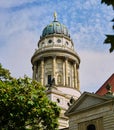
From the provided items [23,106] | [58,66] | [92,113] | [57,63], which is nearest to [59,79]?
[58,66]

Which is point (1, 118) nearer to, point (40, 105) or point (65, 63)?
point (40, 105)

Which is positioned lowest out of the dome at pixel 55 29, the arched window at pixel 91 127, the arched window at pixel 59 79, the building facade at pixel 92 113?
the arched window at pixel 91 127

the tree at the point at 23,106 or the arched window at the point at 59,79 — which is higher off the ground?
the arched window at the point at 59,79

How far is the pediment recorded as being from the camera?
28445mm

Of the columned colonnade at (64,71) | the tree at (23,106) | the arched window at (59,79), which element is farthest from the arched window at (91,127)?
the arched window at (59,79)

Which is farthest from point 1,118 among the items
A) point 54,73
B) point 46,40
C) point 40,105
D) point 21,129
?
point 46,40

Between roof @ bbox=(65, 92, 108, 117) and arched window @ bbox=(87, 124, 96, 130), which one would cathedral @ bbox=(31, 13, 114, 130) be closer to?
roof @ bbox=(65, 92, 108, 117)

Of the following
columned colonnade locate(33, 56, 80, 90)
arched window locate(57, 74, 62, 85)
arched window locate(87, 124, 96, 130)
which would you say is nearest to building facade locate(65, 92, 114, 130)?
arched window locate(87, 124, 96, 130)

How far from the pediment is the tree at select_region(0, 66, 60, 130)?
423cm

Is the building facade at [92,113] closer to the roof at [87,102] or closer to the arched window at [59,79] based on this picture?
the roof at [87,102]

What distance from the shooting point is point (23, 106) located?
76.2 feet

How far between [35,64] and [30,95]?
31349mm

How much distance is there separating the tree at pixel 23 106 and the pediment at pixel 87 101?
4.23m

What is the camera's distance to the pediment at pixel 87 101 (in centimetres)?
2845
